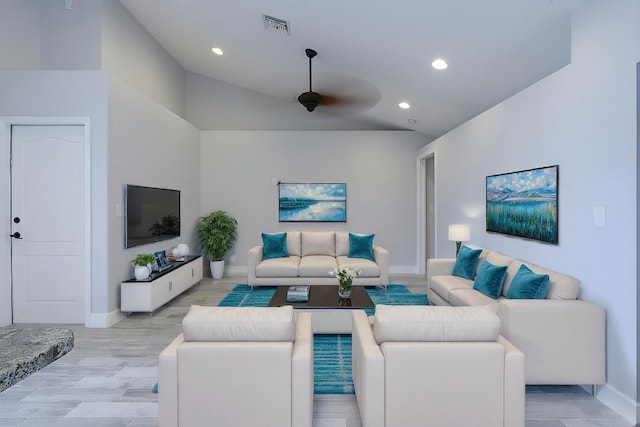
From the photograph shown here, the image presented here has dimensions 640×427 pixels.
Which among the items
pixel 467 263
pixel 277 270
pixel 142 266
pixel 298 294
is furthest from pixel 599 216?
pixel 142 266

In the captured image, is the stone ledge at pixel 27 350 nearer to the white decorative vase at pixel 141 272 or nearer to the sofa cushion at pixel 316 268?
the white decorative vase at pixel 141 272

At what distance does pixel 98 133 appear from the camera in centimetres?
414

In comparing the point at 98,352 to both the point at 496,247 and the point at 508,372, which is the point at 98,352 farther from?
the point at 496,247

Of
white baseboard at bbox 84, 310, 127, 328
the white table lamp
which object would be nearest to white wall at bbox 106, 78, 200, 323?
white baseboard at bbox 84, 310, 127, 328

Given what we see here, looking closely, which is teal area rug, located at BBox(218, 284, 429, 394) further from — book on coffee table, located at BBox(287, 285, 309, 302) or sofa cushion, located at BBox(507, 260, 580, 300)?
sofa cushion, located at BBox(507, 260, 580, 300)

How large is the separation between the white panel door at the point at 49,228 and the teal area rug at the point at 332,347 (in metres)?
1.85

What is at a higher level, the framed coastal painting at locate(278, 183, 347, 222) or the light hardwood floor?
the framed coastal painting at locate(278, 183, 347, 222)

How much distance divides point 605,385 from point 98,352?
4.04 meters

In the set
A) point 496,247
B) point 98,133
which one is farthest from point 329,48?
point 496,247

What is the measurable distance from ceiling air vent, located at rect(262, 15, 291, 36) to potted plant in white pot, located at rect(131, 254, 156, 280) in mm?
3106

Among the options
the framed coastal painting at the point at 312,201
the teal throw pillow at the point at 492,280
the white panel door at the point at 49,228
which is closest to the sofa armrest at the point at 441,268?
the teal throw pillow at the point at 492,280

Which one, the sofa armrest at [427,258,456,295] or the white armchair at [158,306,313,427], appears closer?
the white armchair at [158,306,313,427]

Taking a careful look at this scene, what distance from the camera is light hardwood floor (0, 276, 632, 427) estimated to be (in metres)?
2.36

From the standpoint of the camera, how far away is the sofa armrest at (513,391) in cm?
195
